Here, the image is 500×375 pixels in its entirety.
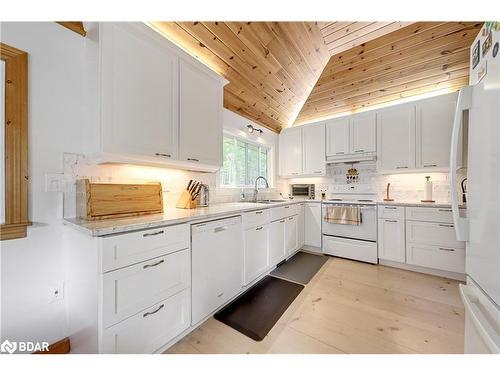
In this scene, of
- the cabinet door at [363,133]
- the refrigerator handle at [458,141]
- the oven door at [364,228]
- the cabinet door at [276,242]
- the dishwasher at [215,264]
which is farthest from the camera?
the cabinet door at [363,133]

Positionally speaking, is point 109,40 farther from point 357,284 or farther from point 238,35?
point 357,284

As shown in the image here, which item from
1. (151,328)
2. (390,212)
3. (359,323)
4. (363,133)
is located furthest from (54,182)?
(363,133)

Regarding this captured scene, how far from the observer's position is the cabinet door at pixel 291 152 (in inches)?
A: 151

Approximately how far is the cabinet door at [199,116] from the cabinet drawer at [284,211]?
98cm

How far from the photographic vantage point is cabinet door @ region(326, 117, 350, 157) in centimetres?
334

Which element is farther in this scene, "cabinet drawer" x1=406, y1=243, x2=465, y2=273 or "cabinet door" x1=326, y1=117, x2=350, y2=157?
"cabinet door" x1=326, y1=117, x2=350, y2=157

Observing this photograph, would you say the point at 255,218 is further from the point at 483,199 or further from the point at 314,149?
the point at 314,149

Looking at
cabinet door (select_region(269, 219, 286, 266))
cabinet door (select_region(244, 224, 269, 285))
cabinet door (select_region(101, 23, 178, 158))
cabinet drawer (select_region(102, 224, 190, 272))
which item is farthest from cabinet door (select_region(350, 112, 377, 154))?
cabinet drawer (select_region(102, 224, 190, 272))

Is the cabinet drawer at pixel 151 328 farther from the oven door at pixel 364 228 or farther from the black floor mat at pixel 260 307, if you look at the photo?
the oven door at pixel 364 228

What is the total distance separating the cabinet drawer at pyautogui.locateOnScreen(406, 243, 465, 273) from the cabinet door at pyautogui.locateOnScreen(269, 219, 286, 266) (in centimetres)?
167

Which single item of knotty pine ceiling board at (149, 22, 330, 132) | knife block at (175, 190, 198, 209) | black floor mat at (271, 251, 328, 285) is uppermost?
knotty pine ceiling board at (149, 22, 330, 132)

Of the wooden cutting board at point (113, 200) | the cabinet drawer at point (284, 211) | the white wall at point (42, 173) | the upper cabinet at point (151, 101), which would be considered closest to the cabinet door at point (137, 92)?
the upper cabinet at point (151, 101)

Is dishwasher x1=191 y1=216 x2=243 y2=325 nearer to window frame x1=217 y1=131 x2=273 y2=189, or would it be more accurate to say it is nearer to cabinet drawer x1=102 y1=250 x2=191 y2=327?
cabinet drawer x1=102 y1=250 x2=191 y2=327

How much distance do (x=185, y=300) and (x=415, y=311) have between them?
2046mm
